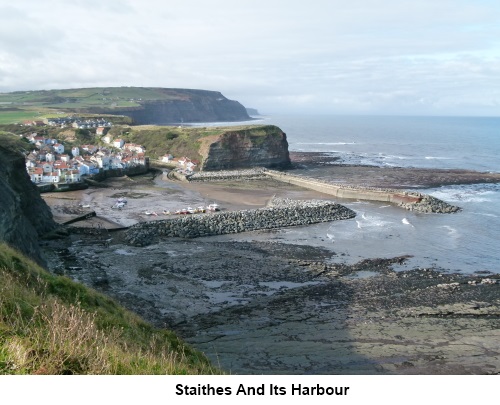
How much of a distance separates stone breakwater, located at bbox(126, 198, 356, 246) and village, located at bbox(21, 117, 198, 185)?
84.7ft

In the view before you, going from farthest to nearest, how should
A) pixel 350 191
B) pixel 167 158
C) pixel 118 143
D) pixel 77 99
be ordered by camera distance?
pixel 77 99 → pixel 118 143 → pixel 167 158 → pixel 350 191

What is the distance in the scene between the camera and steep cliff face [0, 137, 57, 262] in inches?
945

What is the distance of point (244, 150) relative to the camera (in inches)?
3189

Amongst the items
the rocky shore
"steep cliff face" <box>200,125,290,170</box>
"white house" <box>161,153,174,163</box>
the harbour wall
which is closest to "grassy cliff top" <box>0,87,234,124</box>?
"white house" <box>161,153,174,163</box>

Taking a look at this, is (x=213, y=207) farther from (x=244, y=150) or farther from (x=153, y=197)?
(x=244, y=150)

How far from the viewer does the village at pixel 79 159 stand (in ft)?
200

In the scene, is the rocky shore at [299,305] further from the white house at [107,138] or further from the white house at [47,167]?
the white house at [107,138]

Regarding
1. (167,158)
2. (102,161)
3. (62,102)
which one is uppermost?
(62,102)

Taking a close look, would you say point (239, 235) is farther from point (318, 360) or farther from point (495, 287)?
point (318, 360)

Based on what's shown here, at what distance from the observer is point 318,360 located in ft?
57.6

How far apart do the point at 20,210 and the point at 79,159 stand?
150 feet

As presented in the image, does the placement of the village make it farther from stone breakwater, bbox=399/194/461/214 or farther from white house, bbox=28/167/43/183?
stone breakwater, bbox=399/194/461/214

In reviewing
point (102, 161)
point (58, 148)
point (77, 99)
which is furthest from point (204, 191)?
point (77, 99)

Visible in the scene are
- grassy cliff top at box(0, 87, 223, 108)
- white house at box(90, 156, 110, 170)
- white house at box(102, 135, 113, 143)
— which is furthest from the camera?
grassy cliff top at box(0, 87, 223, 108)
